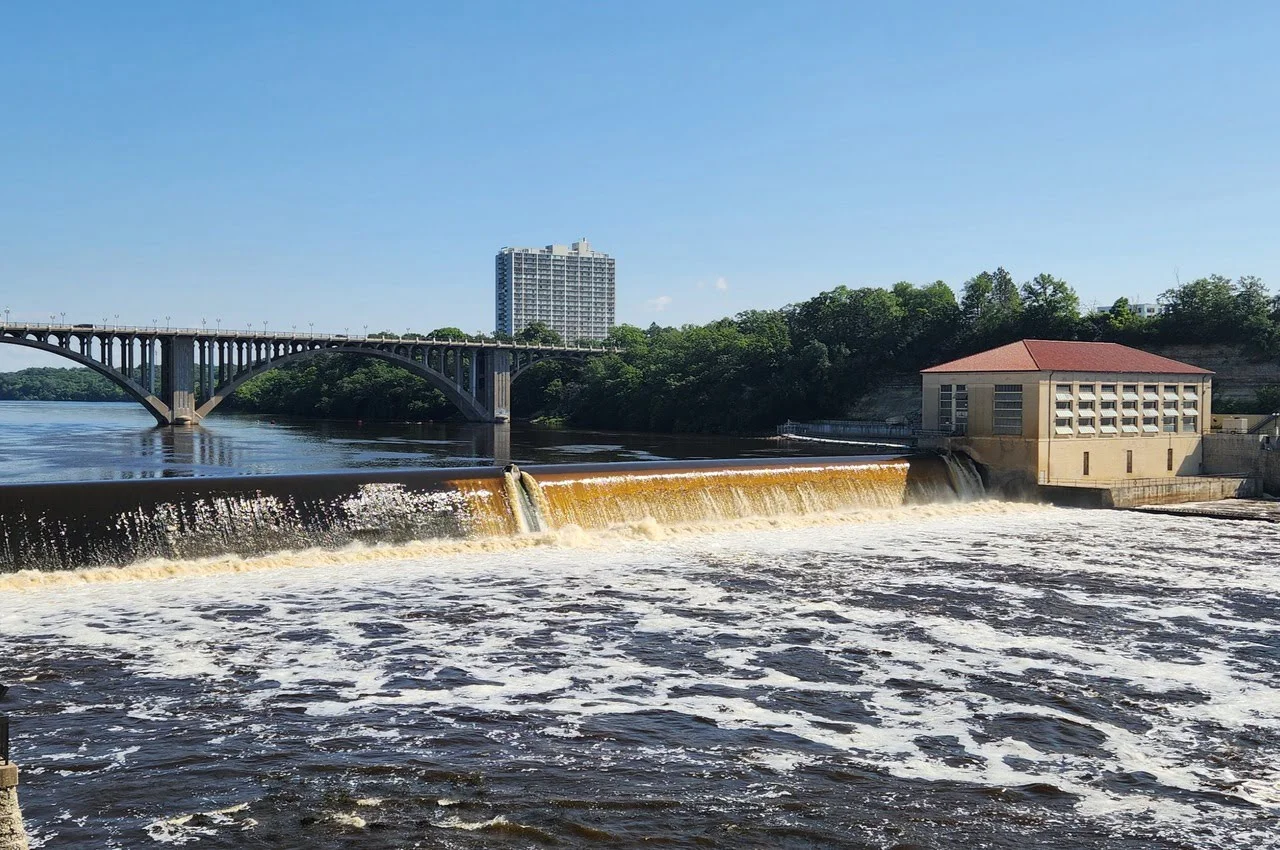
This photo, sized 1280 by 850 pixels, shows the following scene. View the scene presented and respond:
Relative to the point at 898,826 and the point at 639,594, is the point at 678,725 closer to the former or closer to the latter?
the point at 898,826

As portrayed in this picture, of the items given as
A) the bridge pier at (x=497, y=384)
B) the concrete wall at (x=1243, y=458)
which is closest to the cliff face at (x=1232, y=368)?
the concrete wall at (x=1243, y=458)

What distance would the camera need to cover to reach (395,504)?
2166 cm

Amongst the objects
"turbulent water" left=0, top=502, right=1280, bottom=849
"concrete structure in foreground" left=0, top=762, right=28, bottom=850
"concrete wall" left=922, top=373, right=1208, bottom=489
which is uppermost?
"concrete wall" left=922, top=373, right=1208, bottom=489

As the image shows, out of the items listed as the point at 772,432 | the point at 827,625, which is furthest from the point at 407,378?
the point at 827,625

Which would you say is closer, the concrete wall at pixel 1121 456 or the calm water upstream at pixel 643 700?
the calm water upstream at pixel 643 700

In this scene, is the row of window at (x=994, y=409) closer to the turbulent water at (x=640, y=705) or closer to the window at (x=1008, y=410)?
the window at (x=1008, y=410)

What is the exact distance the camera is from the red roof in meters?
→ 31.6

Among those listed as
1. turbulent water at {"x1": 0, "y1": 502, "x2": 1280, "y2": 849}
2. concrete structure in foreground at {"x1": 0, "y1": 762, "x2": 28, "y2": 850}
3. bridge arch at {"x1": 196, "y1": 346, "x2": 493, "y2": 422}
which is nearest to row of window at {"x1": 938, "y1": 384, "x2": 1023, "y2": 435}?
turbulent water at {"x1": 0, "y1": 502, "x2": 1280, "y2": 849}

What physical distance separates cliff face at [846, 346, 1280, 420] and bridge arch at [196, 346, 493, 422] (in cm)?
2841

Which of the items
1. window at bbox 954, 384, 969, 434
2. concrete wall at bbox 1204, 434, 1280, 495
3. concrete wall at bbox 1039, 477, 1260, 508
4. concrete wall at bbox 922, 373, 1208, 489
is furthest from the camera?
concrete wall at bbox 1204, 434, 1280, 495

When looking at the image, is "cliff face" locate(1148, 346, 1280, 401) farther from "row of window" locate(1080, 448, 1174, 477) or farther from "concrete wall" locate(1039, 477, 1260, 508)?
"concrete wall" locate(1039, 477, 1260, 508)

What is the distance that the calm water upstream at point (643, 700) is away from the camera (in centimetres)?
866

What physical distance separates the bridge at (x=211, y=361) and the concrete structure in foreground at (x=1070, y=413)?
48074 millimetres

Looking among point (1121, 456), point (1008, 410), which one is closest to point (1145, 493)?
point (1121, 456)
